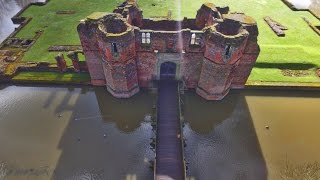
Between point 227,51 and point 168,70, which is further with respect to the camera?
point 168,70

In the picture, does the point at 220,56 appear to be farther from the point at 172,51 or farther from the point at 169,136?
the point at 169,136

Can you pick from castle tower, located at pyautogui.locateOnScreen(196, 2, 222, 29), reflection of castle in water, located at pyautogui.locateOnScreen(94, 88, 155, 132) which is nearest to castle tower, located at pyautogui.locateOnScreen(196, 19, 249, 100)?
castle tower, located at pyautogui.locateOnScreen(196, 2, 222, 29)

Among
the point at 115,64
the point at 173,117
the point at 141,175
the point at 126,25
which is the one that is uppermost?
the point at 126,25

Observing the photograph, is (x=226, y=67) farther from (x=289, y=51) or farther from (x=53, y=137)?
(x=53, y=137)

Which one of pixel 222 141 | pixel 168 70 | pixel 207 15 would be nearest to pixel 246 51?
pixel 207 15

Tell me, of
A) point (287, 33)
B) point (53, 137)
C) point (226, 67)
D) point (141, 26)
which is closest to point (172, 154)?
point (226, 67)

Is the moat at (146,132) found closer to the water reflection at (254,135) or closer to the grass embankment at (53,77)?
the water reflection at (254,135)

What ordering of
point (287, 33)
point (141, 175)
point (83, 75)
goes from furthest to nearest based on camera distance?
point (287, 33) → point (83, 75) → point (141, 175)

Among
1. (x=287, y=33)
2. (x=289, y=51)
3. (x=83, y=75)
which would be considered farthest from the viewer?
(x=287, y=33)

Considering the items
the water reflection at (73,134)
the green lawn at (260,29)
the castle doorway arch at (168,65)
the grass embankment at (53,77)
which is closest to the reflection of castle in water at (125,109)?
the water reflection at (73,134)
